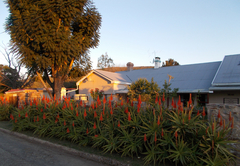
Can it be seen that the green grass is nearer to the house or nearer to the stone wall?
the stone wall

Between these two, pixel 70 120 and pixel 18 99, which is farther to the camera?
pixel 18 99

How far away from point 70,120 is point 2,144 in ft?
9.22

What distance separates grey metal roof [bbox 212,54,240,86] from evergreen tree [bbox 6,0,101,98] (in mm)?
12069

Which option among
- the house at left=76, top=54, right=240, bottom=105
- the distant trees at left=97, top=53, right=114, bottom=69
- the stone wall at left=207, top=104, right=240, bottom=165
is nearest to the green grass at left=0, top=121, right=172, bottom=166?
the stone wall at left=207, top=104, right=240, bottom=165

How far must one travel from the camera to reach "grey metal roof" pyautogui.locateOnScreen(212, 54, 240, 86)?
12.6 meters

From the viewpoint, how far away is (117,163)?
4891 millimetres

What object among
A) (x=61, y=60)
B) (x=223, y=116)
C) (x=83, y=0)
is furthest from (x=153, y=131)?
(x=83, y=0)

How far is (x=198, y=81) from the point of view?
15.7m

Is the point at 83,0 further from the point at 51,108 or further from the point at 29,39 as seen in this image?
the point at 51,108

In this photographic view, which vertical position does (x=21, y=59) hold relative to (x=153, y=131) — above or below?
above

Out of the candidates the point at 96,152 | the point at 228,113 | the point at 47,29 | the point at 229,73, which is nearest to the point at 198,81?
the point at 229,73

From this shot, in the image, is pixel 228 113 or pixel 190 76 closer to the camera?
pixel 228 113

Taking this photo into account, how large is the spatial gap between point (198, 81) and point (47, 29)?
1377cm

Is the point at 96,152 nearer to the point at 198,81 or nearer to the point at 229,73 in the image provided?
the point at 229,73
